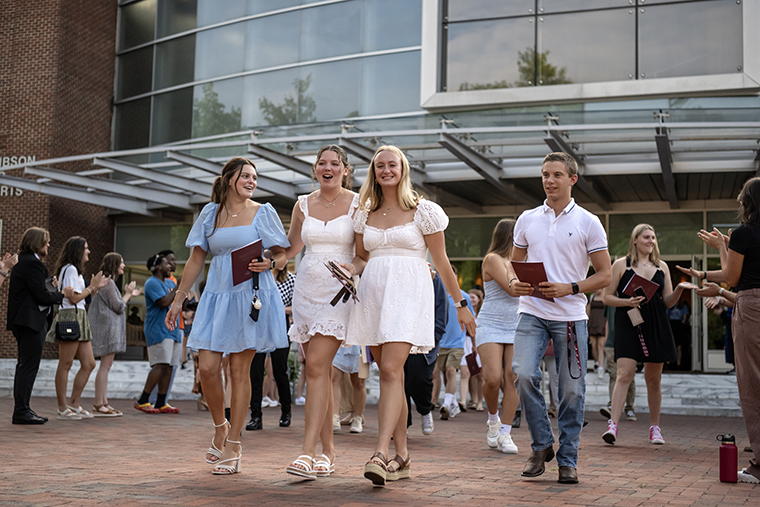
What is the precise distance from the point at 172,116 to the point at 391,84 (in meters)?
7.09

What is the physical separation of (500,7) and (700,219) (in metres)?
7.01

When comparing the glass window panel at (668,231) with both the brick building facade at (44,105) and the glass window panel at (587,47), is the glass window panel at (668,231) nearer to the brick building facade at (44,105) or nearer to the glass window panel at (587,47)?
the glass window panel at (587,47)

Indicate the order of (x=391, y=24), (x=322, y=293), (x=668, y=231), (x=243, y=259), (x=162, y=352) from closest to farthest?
(x=322, y=293)
(x=243, y=259)
(x=162, y=352)
(x=668, y=231)
(x=391, y=24)

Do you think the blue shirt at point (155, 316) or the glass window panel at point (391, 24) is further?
the glass window panel at point (391, 24)

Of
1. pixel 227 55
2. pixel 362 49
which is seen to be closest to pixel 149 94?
pixel 227 55

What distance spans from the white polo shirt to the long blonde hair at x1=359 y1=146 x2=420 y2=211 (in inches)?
36.2

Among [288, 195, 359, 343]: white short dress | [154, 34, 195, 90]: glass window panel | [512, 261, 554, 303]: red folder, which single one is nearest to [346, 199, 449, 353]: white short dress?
[288, 195, 359, 343]: white short dress

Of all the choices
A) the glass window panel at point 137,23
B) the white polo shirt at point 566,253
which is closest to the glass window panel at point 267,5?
the glass window panel at point 137,23

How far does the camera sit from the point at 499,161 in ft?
57.2

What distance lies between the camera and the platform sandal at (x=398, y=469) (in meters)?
4.89

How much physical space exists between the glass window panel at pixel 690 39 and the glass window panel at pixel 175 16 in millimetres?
12489

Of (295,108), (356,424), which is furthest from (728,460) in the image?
(295,108)

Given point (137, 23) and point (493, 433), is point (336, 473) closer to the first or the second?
point (493, 433)

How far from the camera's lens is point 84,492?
169 inches
